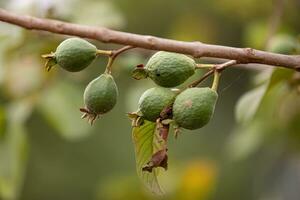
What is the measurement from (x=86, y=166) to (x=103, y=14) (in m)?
1.91

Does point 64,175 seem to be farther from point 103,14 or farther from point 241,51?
point 241,51

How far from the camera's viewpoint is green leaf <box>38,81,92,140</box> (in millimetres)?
2064

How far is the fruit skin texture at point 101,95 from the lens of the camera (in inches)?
43.5

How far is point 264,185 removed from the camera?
248 cm

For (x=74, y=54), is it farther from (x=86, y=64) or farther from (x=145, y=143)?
(x=145, y=143)

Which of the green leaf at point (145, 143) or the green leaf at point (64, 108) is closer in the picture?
the green leaf at point (145, 143)

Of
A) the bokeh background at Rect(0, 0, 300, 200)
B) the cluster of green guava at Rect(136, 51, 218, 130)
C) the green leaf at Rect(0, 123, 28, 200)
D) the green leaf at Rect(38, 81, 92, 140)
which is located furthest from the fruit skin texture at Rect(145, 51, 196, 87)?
the green leaf at Rect(38, 81, 92, 140)

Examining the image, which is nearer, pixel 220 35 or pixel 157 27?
pixel 220 35

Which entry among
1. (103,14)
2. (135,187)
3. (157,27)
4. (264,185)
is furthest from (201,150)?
(103,14)

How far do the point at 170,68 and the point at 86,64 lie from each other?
0.42 ft

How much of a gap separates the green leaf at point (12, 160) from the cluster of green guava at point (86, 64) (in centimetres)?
77

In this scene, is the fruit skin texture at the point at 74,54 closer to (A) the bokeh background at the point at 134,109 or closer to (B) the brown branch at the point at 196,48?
(B) the brown branch at the point at 196,48

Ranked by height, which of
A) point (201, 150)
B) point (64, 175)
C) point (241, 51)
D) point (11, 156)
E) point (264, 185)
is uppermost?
point (241, 51)

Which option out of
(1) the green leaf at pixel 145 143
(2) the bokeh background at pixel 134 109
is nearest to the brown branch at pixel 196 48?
(1) the green leaf at pixel 145 143
